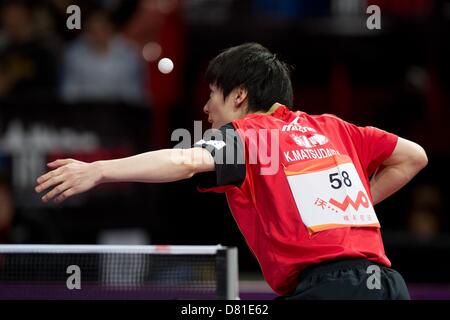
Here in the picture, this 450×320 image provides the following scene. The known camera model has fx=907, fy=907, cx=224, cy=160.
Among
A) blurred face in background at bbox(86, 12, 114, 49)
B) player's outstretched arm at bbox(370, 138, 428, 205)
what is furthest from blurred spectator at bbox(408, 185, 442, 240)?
player's outstretched arm at bbox(370, 138, 428, 205)

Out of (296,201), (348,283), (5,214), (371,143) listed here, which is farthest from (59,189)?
(5,214)

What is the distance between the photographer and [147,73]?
1101 cm

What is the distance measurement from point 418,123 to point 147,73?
11.5 ft

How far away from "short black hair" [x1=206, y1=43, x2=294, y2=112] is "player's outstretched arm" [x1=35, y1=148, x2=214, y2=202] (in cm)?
66

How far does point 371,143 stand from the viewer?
5.08 metres

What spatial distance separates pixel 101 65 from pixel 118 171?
6.77 m

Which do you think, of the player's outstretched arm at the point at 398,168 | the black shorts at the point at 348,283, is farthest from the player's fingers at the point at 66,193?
the player's outstretched arm at the point at 398,168

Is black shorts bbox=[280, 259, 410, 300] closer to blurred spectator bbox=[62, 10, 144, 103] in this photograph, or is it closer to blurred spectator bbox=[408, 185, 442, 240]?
blurred spectator bbox=[408, 185, 442, 240]

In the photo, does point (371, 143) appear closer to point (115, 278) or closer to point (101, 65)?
point (115, 278)

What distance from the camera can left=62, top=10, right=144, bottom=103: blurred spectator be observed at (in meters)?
10.8

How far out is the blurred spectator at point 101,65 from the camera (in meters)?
10.8

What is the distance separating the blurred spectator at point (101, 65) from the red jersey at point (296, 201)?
20.4 ft

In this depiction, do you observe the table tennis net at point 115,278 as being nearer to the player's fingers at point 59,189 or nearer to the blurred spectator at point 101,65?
the player's fingers at point 59,189
